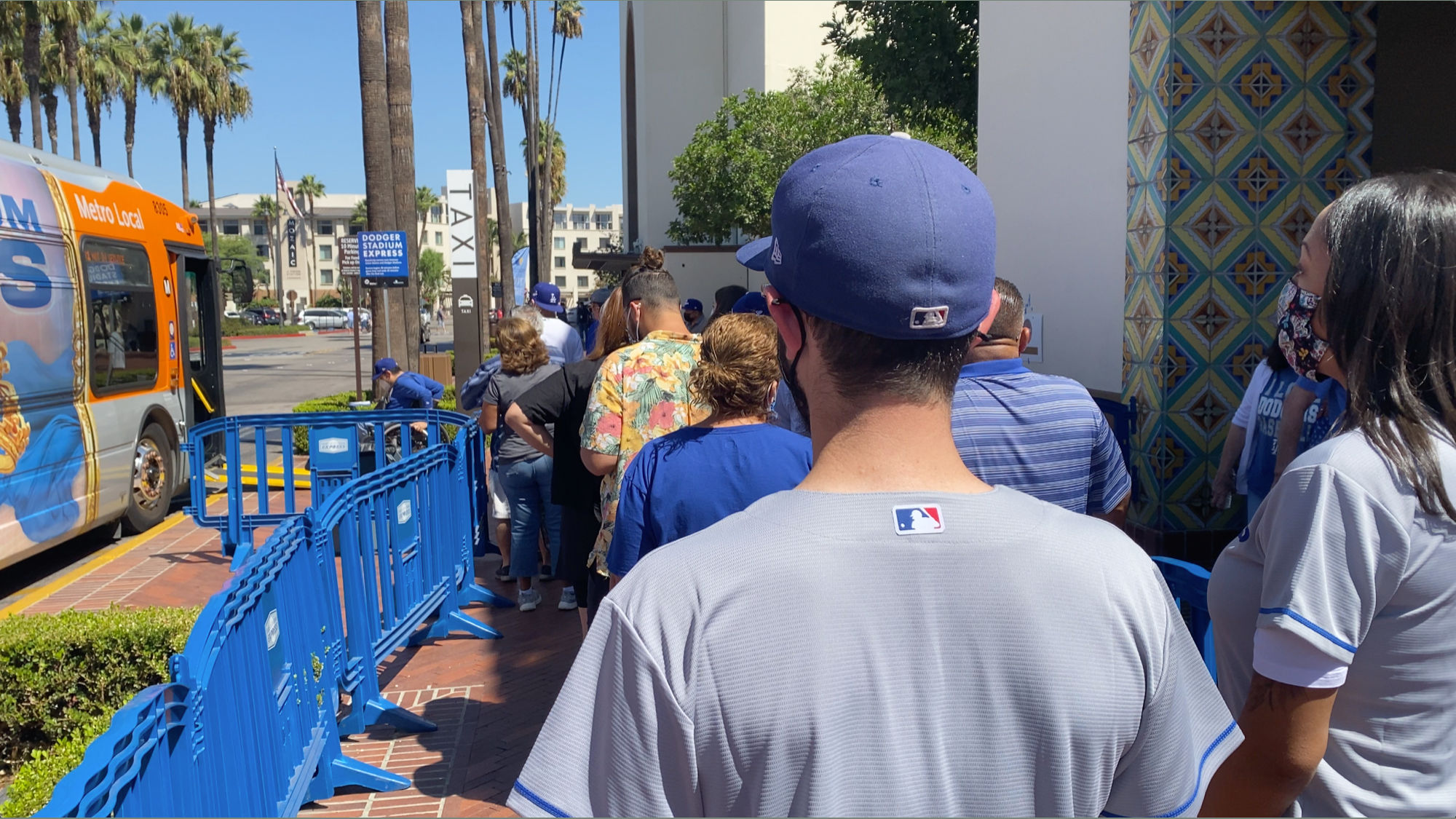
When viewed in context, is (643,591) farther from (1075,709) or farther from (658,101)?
(658,101)

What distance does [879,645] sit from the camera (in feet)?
3.57

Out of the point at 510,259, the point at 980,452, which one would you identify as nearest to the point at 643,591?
the point at 980,452

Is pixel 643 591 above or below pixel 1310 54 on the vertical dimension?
below

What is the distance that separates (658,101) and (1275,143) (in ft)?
102

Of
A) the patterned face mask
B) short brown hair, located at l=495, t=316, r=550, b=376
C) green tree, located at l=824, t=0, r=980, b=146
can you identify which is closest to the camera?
the patterned face mask

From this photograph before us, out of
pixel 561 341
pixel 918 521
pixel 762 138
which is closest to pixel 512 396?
pixel 561 341

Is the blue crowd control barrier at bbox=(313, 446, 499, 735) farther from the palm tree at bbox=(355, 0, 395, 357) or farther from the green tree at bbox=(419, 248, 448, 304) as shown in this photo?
the green tree at bbox=(419, 248, 448, 304)

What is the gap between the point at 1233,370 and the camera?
608 centimetres

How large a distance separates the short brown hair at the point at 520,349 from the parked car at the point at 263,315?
79.8m

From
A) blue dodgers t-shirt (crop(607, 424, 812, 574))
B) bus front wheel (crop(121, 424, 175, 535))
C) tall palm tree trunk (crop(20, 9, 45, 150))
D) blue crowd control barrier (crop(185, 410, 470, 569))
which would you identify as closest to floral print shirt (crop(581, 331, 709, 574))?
blue dodgers t-shirt (crop(607, 424, 812, 574))

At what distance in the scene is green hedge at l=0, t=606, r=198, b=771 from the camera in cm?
476

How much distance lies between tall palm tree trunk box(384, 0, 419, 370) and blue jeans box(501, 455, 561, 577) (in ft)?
27.8

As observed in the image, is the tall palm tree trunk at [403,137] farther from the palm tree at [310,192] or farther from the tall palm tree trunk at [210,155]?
the palm tree at [310,192]

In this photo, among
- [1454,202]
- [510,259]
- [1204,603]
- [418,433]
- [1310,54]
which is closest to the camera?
[1454,202]
